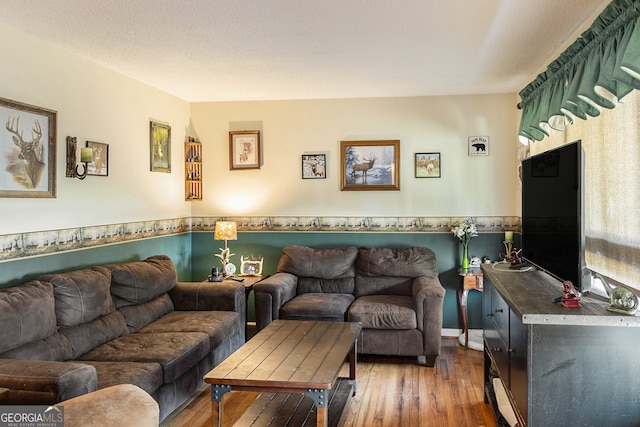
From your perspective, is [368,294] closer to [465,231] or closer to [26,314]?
[465,231]

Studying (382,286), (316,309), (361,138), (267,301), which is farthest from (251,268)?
(361,138)

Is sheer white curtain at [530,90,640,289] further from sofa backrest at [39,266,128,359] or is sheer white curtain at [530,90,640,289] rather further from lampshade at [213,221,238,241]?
lampshade at [213,221,238,241]

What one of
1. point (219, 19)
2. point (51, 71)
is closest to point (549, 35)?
point (219, 19)

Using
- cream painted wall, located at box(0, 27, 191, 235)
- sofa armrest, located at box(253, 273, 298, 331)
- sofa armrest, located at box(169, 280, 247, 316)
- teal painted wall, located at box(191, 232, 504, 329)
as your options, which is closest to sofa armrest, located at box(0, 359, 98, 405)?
cream painted wall, located at box(0, 27, 191, 235)

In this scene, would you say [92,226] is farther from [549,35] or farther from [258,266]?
[549,35]

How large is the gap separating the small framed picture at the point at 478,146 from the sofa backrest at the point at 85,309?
3666 mm

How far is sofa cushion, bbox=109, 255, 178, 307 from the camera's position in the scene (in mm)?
3680

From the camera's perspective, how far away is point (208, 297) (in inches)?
167

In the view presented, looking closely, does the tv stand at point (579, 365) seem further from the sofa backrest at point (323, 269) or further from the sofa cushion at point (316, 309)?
the sofa backrest at point (323, 269)

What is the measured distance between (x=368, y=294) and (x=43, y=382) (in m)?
3.18

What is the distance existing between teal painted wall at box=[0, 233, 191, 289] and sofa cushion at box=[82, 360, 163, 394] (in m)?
0.79

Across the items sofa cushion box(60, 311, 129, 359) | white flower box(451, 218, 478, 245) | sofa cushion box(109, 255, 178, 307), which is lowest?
sofa cushion box(60, 311, 129, 359)

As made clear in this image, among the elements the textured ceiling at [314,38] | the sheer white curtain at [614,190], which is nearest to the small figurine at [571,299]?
the sheer white curtain at [614,190]

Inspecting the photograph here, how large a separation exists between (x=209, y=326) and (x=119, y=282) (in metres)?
0.74
